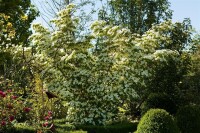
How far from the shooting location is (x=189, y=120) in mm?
11594

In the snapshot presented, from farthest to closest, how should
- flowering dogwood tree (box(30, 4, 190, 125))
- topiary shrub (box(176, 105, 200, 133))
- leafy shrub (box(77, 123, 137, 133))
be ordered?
flowering dogwood tree (box(30, 4, 190, 125)) → leafy shrub (box(77, 123, 137, 133)) → topiary shrub (box(176, 105, 200, 133))

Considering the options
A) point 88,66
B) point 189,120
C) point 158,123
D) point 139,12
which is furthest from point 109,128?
point 139,12

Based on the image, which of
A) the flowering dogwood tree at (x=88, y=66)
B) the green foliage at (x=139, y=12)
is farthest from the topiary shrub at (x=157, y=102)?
the green foliage at (x=139, y=12)

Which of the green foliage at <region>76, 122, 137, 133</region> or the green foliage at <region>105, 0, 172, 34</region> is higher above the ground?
the green foliage at <region>105, 0, 172, 34</region>

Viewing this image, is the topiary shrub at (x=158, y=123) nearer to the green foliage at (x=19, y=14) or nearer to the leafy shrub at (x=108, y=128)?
the leafy shrub at (x=108, y=128)

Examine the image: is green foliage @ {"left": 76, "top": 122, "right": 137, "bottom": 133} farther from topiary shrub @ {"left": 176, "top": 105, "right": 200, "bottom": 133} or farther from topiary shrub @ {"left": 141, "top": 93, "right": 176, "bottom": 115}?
topiary shrub @ {"left": 176, "top": 105, "right": 200, "bottom": 133}

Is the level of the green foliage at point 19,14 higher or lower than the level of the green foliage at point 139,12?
lower

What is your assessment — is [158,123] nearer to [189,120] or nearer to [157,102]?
[189,120]

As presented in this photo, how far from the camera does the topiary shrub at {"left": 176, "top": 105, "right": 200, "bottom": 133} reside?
37.8 feet

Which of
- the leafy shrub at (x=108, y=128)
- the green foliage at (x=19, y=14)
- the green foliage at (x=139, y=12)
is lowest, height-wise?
the leafy shrub at (x=108, y=128)

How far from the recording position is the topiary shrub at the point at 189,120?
37.8 feet

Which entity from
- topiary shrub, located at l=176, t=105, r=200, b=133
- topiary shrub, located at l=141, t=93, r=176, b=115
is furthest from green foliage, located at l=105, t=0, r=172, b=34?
topiary shrub, located at l=176, t=105, r=200, b=133

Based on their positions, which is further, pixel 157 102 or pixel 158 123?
pixel 157 102

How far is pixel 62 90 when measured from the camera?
1383 cm
